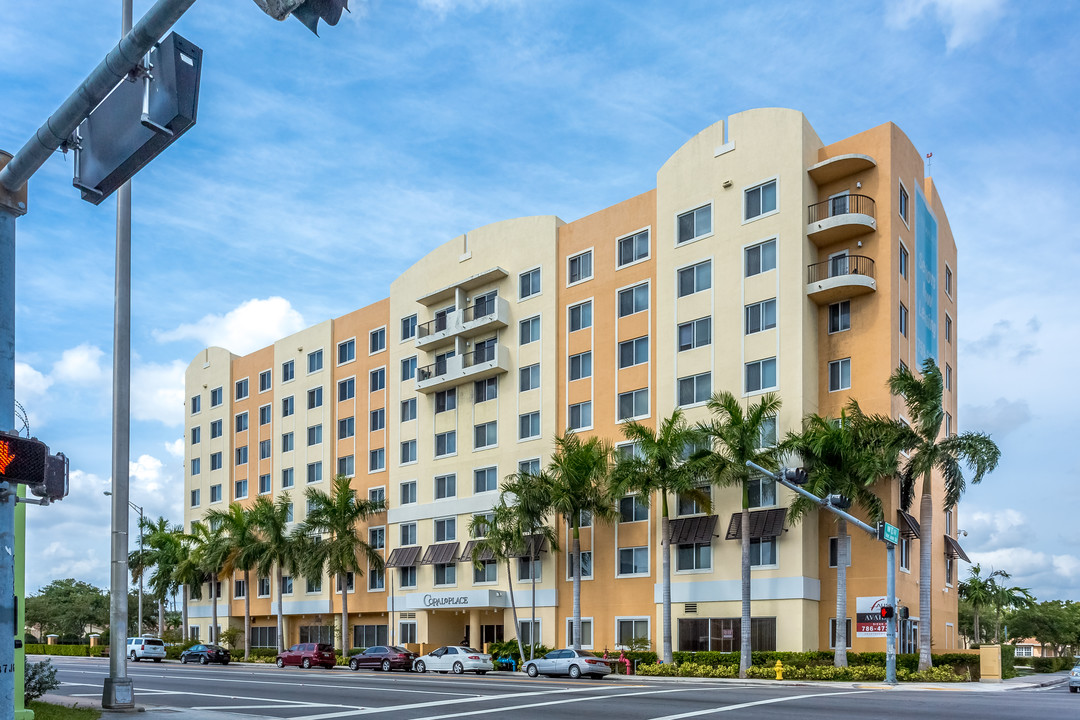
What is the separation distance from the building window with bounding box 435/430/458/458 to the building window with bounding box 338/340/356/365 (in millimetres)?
11710

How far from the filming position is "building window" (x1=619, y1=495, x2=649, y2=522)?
49781mm

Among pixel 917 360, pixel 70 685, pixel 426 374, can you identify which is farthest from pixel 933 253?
pixel 70 685

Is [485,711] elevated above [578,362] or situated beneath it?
situated beneath

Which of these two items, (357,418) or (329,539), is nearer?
(329,539)

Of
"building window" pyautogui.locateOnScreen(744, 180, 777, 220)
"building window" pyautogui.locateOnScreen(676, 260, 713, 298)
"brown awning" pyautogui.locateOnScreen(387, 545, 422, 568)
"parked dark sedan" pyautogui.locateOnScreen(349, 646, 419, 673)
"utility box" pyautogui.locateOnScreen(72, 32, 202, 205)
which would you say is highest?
"building window" pyautogui.locateOnScreen(744, 180, 777, 220)

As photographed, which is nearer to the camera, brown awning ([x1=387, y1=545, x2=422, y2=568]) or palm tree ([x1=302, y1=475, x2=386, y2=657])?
brown awning ([x1=387, y1=545, x2=422, y2=568])

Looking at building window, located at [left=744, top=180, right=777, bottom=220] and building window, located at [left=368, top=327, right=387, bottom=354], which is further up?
building window, located at [left=744, top=180, right=777, bottom=220]

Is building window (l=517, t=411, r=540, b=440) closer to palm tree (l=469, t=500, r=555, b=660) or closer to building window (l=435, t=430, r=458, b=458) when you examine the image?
palm tree (l=469, t=500, r=555, b=660)

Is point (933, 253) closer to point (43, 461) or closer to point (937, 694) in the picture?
point (937, 694)

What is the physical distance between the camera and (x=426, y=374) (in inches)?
2496

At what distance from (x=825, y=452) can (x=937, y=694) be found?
12.0 meters

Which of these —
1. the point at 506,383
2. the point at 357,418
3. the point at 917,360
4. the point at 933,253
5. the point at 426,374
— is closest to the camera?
the point at 917,360

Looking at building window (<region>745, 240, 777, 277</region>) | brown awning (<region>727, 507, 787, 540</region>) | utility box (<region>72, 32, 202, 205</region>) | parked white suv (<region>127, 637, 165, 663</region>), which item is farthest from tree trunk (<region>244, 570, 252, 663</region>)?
utility box (<region>72, 32, 202, 205</region>)

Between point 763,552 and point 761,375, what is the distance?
26.5ft
